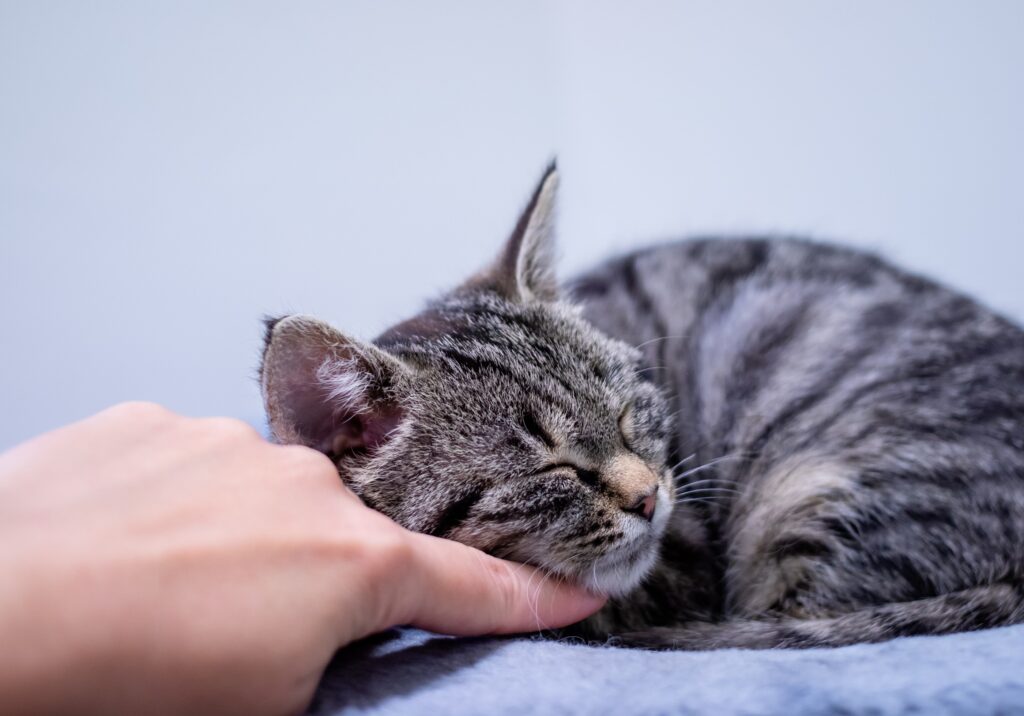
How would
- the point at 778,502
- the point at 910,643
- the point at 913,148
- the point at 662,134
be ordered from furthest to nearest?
the point at 662,134
the point at 913,148
the point at 778,502
the point at 910,643

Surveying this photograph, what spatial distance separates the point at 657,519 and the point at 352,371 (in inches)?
21.4

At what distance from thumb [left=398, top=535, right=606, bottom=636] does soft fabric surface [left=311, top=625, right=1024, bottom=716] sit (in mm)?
39

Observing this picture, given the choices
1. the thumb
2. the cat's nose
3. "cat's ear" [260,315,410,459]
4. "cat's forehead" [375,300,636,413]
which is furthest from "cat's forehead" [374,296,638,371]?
the thumb

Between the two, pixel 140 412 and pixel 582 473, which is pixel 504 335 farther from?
pixel 140 412

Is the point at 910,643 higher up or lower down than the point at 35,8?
lower down

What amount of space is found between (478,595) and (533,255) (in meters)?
0.74

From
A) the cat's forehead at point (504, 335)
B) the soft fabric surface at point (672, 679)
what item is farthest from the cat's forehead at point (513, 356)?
the soft fabric surface at point (672, 679)

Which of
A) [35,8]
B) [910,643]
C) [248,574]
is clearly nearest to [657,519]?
[910,643]

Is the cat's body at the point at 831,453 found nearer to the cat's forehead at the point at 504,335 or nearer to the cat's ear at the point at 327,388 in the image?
the cat's forehead at the point at 504,335

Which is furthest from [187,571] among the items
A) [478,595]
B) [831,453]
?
[831,453]

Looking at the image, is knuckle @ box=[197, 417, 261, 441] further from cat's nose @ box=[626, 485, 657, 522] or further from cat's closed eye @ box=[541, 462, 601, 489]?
cat's nose @ box=[626, 485, 657, 522]

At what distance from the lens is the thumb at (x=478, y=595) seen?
87cm

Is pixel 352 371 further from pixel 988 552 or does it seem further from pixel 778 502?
pixel 988 552

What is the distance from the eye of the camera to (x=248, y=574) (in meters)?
0.71
